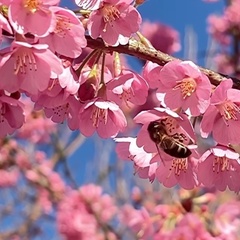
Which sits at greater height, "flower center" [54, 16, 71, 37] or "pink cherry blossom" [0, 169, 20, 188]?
"flower center" [54, 16, 71, 37]

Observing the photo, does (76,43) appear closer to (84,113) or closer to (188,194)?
(84,113)

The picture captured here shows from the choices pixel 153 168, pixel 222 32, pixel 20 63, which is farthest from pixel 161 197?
pixel 20 63

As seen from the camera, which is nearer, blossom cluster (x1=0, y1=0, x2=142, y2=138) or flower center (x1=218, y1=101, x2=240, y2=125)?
blossom cluster (x1=0, y1=0, x2=142, y2=138)

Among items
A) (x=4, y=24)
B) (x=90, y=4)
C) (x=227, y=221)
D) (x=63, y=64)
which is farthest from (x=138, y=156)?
(x=227, y=221)

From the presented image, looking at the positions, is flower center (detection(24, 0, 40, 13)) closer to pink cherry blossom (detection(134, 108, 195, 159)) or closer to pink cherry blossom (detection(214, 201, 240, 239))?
pink cherry blossom (detection(134, 108, 195, 159))

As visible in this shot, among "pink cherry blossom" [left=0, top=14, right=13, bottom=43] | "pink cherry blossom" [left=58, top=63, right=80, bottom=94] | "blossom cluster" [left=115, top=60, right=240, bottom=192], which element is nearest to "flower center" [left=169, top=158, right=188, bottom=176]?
"blossom cluster" [left=115, top=60, right=240, bottom=192]

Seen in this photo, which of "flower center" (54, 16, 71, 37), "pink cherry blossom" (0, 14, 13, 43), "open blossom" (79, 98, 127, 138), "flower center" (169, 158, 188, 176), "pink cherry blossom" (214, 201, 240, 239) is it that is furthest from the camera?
"pink cherry blossom" (214, 201, 240, 239)

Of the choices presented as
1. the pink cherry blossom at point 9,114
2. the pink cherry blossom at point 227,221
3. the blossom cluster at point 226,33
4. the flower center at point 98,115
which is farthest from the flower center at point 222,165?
the blossom cluster at point 226,33

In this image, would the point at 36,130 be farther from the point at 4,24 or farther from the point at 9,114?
the point at 4,24
